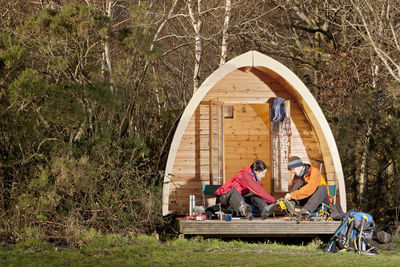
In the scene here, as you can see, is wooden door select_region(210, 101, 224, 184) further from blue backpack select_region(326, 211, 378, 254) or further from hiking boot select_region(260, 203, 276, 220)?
blue backpack select_region(326, 211, 378, 254)

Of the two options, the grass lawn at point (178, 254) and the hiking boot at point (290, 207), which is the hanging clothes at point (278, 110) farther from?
the grass lawn at point (178, 254)

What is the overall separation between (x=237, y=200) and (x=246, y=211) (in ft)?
0.77

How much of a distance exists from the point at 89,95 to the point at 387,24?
585cm

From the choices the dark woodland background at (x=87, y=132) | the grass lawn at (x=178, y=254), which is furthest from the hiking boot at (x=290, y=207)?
the dark woodland background at (x=87, y=132)

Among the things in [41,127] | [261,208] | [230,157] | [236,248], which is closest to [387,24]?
[230,157]

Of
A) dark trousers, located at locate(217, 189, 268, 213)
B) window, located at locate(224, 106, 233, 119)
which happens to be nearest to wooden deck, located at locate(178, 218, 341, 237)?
dark trousers, located at locate(217, 189, 268, 213)

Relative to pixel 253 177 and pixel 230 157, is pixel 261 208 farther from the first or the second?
pixel 230 157

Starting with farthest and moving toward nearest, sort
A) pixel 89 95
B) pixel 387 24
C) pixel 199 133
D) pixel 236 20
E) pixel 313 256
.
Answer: pixel 236 20 < pixel 387 24 < pixel 199 133 < pixel 89 95 < pixel 313 256

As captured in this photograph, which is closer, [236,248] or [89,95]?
[236,248]

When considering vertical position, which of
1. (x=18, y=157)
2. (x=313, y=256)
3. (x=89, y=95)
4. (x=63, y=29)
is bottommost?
(x=313, y=256)

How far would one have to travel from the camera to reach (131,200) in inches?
382

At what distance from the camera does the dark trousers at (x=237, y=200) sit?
371 inches

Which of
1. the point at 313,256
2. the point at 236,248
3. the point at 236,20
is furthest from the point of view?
the point at 236,20

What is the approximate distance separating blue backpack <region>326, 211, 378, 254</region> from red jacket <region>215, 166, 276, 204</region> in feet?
4.18
